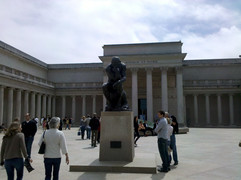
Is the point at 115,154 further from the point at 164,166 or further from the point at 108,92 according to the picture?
the point at 108,92

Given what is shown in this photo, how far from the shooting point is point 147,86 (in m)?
46.7

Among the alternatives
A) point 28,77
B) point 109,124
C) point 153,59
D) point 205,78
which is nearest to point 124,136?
point 109,124

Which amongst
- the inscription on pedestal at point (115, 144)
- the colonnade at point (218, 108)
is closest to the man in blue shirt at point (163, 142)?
the inscription on pedestal at point (115, 144)

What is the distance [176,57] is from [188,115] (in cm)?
1426

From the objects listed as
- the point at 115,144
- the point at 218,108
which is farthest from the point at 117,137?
the point at 218,108

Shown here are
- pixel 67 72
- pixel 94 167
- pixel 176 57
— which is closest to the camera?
pixel 94 167

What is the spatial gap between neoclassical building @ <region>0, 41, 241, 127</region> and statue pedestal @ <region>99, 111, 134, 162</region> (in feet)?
106

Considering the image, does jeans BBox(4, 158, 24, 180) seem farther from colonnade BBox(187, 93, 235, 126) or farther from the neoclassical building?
colonnade BBox(187, 93, 235, 126)

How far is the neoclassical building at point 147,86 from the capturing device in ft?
149

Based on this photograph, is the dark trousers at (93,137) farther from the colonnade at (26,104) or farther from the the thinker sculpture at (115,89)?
the colonnade at (26,104)

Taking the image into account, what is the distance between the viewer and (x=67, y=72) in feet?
196

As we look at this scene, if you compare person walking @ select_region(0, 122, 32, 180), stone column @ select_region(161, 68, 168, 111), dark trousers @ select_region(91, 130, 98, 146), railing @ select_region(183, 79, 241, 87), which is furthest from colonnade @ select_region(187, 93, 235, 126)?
person walking @ select_region(0, 122, 32, 180)

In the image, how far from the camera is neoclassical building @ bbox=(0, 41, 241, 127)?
45469 millimetres

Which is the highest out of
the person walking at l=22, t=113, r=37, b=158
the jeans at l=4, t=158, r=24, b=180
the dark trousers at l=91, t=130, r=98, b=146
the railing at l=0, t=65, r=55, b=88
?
the railing at l=0, t=65, r=55, b=88
